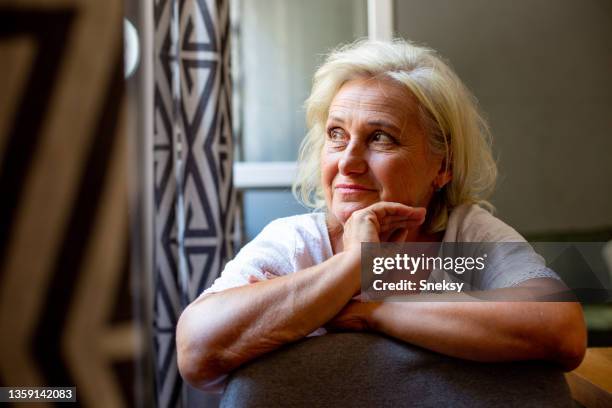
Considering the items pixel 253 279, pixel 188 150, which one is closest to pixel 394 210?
pixel 253 279

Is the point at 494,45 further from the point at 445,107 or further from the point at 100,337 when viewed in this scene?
the point at 100,337

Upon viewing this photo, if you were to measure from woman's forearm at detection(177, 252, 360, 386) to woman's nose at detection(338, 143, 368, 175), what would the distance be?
0.76 ft

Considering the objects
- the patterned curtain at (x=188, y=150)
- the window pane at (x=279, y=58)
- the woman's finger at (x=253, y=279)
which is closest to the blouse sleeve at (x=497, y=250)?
the woman's finger at (x=253, y=279)

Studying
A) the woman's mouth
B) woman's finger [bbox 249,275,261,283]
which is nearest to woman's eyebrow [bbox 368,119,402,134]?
the woman's mouth

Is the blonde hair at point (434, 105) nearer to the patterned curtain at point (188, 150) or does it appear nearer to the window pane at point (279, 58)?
the patterned curtain at point (188, 150)

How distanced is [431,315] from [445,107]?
0.46 meters

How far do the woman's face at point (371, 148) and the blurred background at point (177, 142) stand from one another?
0.35 meters

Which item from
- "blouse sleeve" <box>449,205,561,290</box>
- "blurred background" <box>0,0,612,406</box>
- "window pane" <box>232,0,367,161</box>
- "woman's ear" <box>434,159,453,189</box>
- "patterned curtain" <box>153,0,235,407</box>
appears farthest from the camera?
"window pane" <box>232,0,367,161</box>

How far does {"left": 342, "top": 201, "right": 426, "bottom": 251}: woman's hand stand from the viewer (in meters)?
0.91

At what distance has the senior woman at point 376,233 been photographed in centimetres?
76

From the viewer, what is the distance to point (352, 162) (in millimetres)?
1023

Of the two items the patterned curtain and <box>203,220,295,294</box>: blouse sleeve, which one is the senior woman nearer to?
<box>203,220,295,294</box>: blouse sleeve

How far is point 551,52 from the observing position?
2299mm

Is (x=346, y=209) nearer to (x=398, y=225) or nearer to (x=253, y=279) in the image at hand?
(x=398, y=225)
